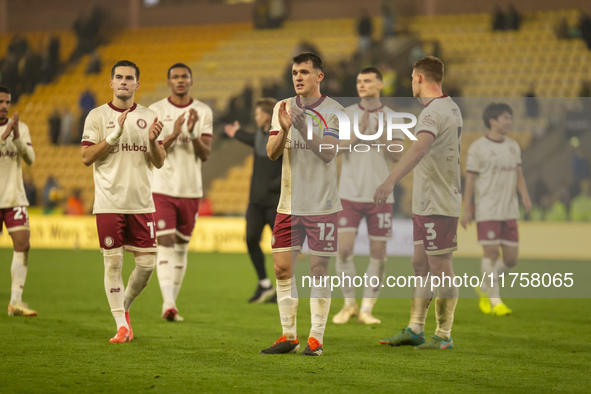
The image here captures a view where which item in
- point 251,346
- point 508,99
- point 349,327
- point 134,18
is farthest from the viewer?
point 134,18

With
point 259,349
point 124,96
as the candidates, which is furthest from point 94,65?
point 259,349

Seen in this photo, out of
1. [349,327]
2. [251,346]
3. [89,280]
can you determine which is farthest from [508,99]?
[251,346]

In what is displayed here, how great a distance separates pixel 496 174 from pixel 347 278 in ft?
6.89

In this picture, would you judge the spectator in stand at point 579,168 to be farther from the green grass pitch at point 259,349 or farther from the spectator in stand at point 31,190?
the spectator in stand at point 31,190

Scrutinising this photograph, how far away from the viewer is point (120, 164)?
6.82 metres

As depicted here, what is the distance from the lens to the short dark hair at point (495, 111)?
29.5 feet

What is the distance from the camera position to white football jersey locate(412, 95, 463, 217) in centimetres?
652

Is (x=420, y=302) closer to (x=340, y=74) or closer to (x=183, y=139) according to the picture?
(x=183, y=139)

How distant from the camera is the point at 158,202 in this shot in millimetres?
8508

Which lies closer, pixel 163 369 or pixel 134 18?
pixel 163 369

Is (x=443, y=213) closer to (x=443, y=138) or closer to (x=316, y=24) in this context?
(x=443, y=138)

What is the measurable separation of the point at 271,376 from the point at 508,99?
15306 millimetres

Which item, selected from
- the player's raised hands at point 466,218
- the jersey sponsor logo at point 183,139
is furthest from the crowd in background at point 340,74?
the jersey sponsor logo at point 183,139

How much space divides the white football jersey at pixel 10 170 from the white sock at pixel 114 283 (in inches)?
75.9
